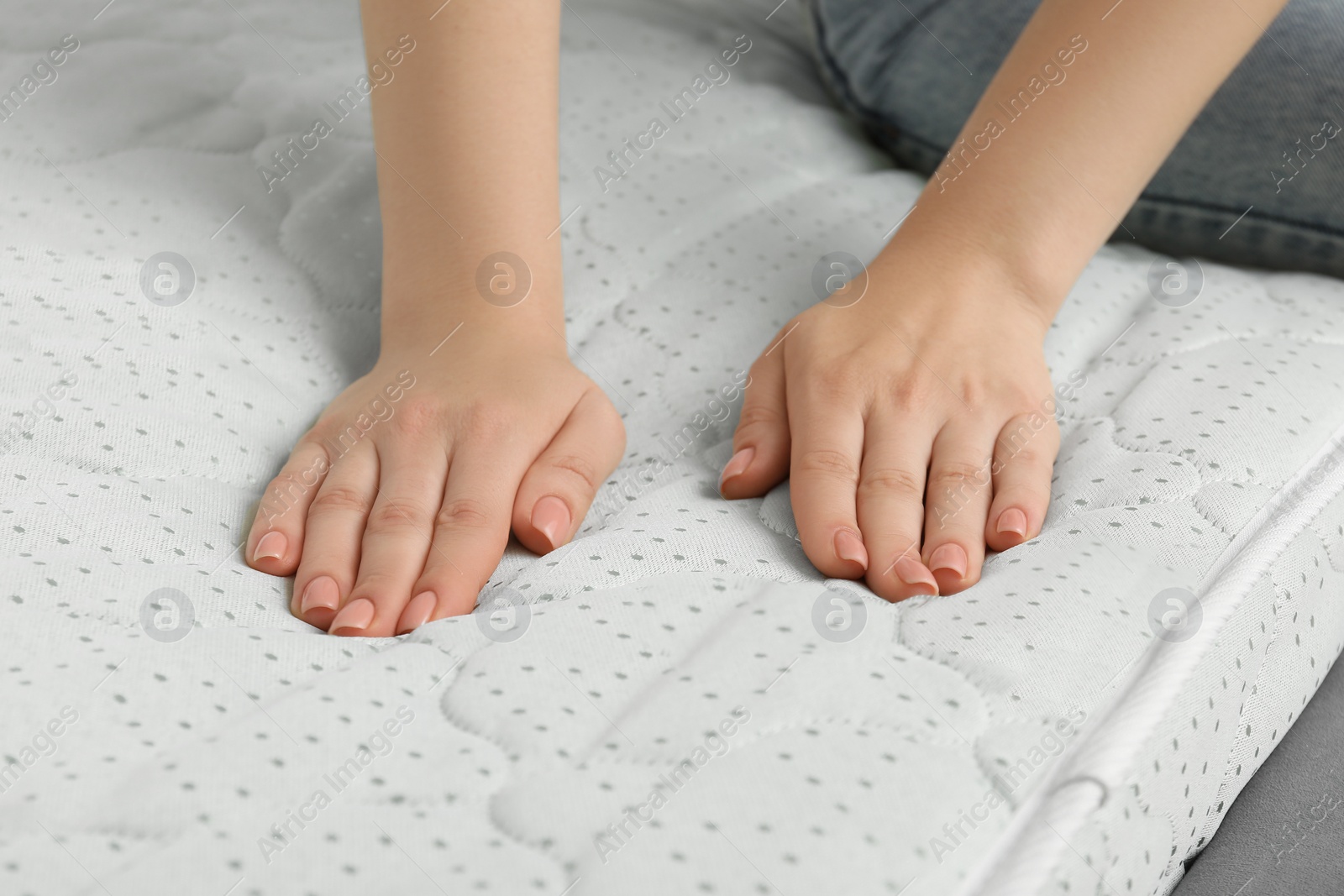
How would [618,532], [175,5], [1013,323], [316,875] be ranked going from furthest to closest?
[175,5] → [1013,323] → [618,532] → [316,875]

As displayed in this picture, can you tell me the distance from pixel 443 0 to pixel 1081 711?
50 cm

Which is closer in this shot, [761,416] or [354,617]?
[354,617]

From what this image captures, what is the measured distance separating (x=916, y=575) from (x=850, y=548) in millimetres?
31

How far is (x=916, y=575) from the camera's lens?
439 millimetres

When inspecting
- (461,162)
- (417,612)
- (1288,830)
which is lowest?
(1288,830)

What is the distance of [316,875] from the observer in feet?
0.97

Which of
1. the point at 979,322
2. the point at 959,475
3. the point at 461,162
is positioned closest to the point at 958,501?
the point at 959,475

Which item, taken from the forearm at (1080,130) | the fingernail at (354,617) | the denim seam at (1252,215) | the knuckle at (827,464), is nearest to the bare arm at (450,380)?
the fingernail at (354,617)

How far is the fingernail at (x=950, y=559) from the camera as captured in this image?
0.44 m

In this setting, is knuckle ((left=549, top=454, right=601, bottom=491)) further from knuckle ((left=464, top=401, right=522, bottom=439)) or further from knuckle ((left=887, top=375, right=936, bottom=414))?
knuckle ((left=887, top=375, right=936, bottom=414))

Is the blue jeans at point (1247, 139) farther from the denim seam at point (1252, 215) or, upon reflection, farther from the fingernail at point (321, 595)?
the fingernail at point (321, 595)

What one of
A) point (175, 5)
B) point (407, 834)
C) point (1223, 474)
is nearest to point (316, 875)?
point (407, 834)

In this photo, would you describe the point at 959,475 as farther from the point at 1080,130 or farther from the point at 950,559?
the point at 1080,130

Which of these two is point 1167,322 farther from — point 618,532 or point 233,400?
point 233,400
